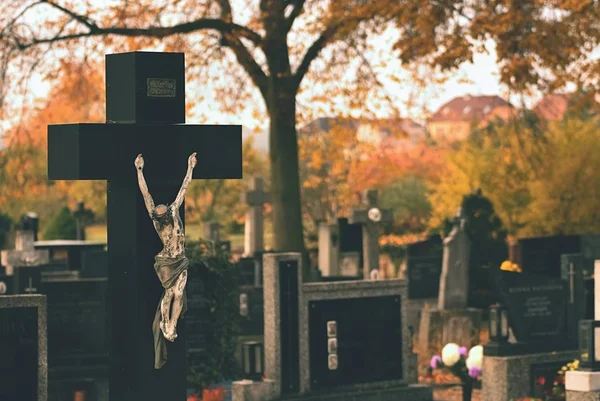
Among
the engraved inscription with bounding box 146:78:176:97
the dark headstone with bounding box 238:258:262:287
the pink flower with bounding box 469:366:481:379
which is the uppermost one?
the engraved inscription with bounding box 146:78:176:97

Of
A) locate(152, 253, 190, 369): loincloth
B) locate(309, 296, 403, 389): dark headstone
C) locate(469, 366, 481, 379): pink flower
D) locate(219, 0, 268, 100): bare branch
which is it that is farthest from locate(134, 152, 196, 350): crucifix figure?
locate(219, 0, 268, 100): bare branch

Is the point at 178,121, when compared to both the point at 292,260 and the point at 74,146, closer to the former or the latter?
the point at 74,146

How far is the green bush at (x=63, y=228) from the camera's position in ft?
129

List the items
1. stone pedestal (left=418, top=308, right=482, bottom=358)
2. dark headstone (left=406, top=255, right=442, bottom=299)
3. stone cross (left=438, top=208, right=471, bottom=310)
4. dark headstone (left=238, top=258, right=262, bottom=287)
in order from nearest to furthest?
1. stone pedestal (left=418, top=308, right=482, bottom=358)
2. dark headstone (left=238, top=258, right=262, bottom=287)
3. stone cross (left=438, top=208, right=471, bottom=310)
4. dark headstone (left=406, top=255, right=442, bottom=299)

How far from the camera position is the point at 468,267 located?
2366 centimetres

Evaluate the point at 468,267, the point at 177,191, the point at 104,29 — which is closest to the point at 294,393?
the point at 177,191

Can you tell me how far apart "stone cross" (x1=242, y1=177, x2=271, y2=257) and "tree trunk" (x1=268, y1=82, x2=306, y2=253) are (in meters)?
4.20

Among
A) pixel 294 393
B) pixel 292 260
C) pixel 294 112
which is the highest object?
pixel 294 112

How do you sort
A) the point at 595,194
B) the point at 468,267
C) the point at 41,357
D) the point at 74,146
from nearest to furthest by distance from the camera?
the point at 74,146 < the point at 41,357 < the point at 468,267 < the point at 595,194

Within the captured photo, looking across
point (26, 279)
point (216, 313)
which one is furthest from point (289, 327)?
point (26, 279)

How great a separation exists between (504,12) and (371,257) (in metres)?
4.44

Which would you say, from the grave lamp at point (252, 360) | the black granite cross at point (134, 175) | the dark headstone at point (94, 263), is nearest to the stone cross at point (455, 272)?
the dark headstone at point (94, 263)

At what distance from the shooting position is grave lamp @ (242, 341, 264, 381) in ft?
50.8

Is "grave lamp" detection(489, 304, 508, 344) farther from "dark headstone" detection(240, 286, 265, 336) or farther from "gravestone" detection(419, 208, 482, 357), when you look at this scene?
"gravestone" detection(419, 208, 482, 357)
